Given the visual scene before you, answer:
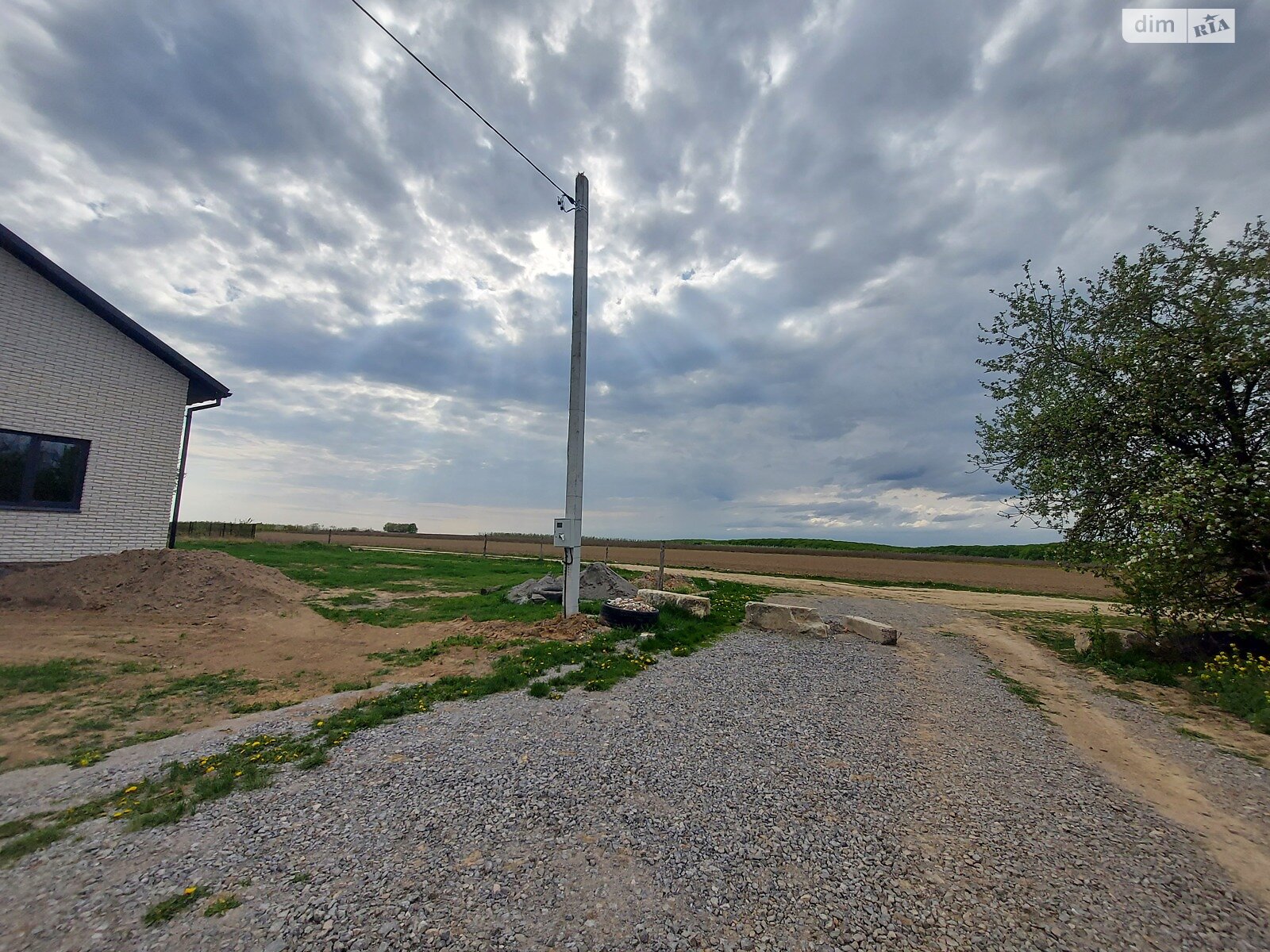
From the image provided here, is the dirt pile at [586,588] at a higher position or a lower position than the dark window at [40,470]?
lower

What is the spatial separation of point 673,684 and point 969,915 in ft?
17.6

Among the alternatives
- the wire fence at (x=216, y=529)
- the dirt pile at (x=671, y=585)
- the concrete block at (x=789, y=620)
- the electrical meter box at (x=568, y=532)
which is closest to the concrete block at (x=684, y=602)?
the concrete block at (x=789, y=620)

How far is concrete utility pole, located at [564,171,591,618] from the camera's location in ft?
43.0

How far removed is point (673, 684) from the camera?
8.63 metres

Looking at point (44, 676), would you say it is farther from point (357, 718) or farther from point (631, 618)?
point (631, 618)

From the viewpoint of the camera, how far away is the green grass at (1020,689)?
9.07 m

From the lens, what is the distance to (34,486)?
43.2 ft

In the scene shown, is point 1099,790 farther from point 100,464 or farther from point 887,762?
point 100,464

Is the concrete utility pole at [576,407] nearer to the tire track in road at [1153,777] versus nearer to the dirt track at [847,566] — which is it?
the tire track in road at [1153,777]

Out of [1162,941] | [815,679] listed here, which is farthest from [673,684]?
[1162,941]

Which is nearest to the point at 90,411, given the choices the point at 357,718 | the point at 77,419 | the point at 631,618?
the point at 77,419

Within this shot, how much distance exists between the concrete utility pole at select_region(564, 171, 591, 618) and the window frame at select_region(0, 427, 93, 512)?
13.2m

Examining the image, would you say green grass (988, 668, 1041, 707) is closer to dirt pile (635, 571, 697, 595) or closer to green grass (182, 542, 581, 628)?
dirt pile (635, 571, 697, 595)

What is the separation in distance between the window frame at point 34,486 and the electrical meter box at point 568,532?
12990 millimetres
